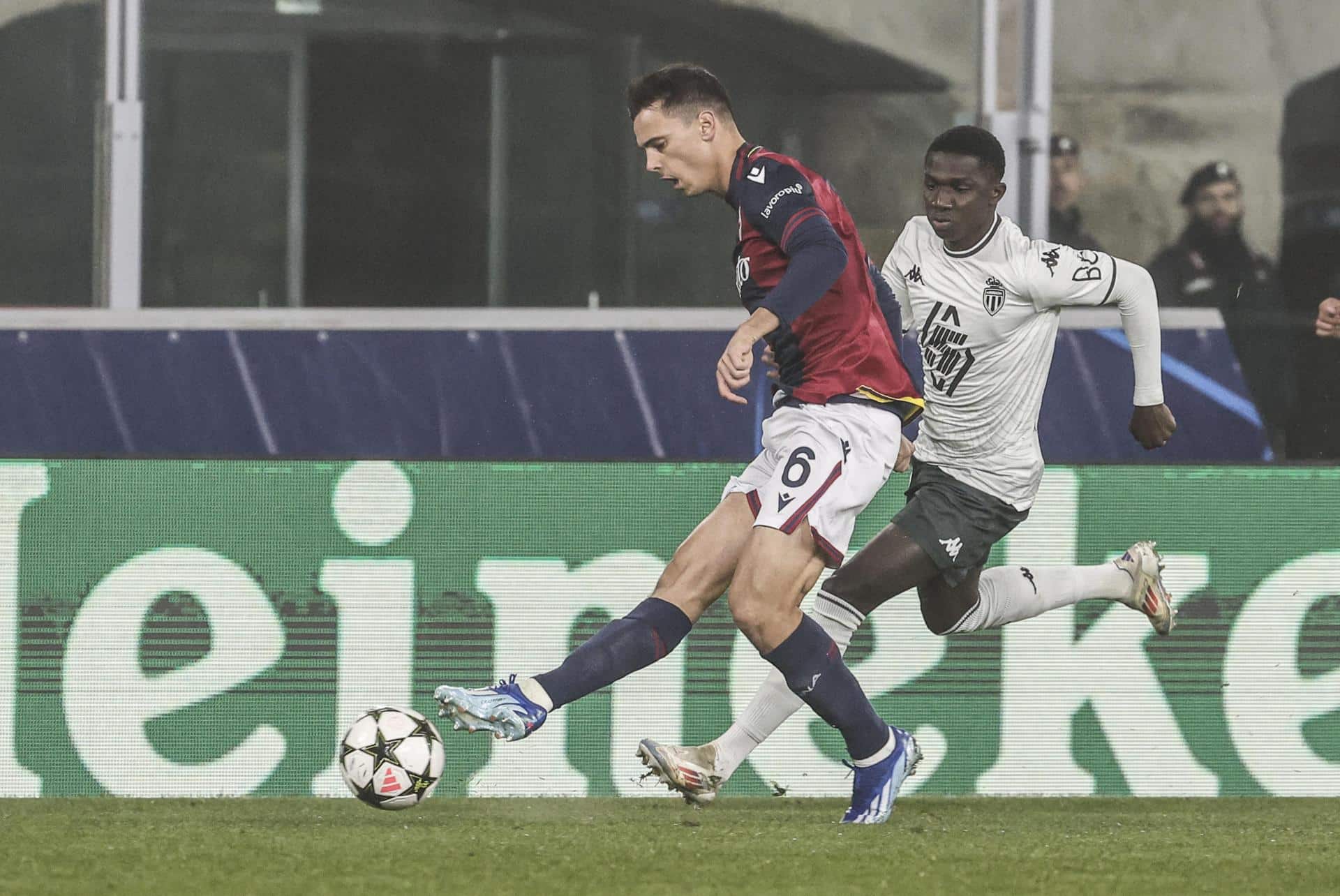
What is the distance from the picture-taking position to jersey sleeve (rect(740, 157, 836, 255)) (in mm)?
4484

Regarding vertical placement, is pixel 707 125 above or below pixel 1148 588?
above

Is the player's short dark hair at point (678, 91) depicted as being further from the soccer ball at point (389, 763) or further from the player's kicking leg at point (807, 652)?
the soccer ball at point (389, 763)

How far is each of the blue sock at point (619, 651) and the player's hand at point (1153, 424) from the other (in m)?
1.35

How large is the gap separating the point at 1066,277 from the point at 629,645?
149cm

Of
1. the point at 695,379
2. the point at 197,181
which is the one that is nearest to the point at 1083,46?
the point at 695,379

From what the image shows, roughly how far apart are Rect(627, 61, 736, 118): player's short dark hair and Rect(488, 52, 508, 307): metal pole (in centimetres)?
298

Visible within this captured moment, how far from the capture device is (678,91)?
461 cm

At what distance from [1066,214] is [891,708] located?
236cm

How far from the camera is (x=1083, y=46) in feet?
25.1

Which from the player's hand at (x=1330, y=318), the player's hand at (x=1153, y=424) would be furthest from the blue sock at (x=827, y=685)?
the player's hand at (x=1330, y=318)

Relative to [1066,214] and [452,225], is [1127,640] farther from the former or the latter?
[452,225]

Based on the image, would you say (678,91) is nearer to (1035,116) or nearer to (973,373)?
(973,373)

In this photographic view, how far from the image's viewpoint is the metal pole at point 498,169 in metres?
7.60

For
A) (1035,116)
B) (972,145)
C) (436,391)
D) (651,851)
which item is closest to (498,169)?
(436,391)
